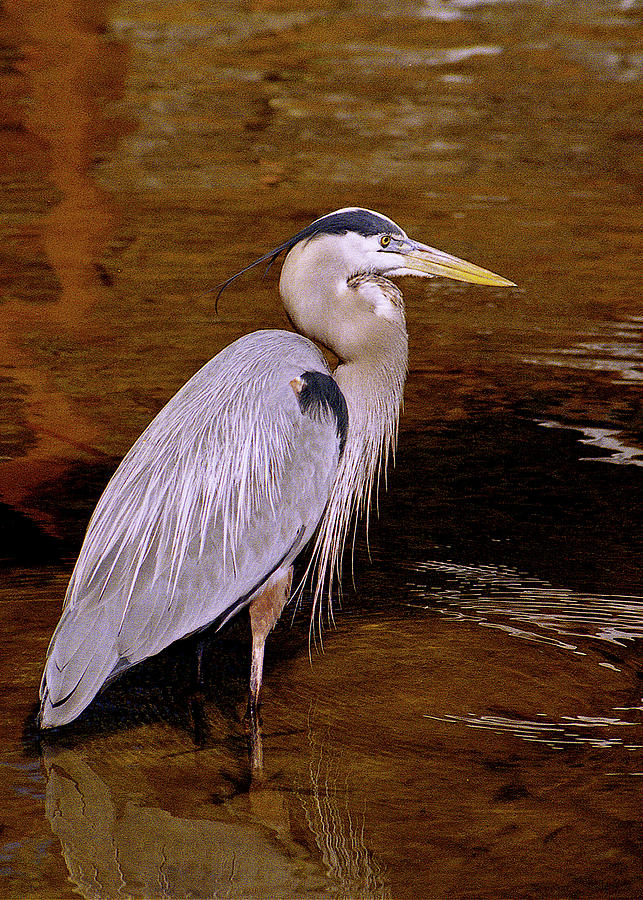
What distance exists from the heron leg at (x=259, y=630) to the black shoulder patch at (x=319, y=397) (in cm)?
48

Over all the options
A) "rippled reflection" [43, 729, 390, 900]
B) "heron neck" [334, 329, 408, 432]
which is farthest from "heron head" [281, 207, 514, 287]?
"rippled reflection" [43, 729, 390, 900]

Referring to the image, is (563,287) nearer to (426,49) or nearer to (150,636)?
(150,636)

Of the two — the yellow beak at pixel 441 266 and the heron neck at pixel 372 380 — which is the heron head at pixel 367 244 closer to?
→ the yellow beak at pixel 441 266

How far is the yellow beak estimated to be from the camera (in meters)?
4.35

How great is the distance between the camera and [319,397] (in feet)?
13.5

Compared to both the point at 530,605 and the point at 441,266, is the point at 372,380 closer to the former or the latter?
the point at 441,266

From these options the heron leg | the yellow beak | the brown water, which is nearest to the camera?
the brown water

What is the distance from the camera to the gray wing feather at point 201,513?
381 cm

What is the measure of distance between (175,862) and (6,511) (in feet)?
8.17

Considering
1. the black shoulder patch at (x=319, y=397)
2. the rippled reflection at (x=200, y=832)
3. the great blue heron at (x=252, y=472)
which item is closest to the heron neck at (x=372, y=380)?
the great blue heron at (x=252, y=472)

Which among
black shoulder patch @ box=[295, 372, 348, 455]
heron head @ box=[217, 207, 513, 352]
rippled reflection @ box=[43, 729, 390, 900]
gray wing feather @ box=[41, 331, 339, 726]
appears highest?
heron head @ box=[217, 207, 513, 352]

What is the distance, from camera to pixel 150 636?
3822 mm

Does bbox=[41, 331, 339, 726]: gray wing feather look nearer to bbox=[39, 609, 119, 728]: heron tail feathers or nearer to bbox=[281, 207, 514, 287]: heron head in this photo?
bbox=[39, 609, 119, 728]: heron tail feathers

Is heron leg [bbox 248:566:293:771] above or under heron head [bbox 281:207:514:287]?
under
